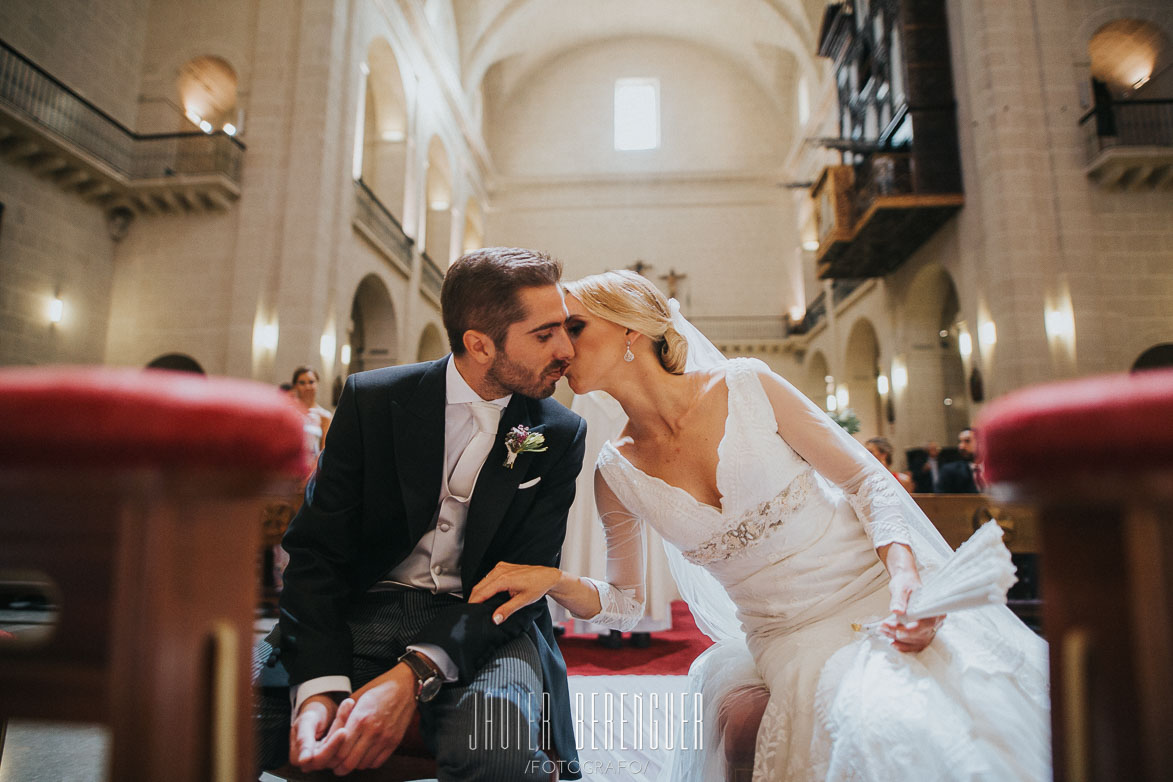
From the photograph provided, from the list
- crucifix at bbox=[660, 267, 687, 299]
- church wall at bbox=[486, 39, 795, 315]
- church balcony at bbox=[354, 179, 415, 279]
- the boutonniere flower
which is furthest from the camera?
church wall at bbox=[486, 39, 795, 315]

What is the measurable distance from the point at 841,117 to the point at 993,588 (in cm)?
1475

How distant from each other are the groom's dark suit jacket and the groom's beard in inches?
3.7

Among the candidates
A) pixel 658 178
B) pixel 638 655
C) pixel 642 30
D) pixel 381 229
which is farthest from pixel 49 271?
pixel 642 30

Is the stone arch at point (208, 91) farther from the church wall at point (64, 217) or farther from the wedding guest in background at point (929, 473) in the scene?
the wedding guest in background at point (929, 473)

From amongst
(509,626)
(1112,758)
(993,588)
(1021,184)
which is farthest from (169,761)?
(1021,184)

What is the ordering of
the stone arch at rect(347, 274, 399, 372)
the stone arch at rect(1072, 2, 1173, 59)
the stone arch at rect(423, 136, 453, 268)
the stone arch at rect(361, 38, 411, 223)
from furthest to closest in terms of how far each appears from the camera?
the stone arch at rect(423, 136, 453, 268), the stone arch at rect(361, 38, 411, 223), the stone arch at rect(347, 274, 399, 372), the stone arch at rect(1072, 2, 1173, 59)

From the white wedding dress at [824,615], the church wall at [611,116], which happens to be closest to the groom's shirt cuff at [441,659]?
the white wedding dress at [824,615]

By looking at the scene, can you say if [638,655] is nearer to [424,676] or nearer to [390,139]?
[424,676]

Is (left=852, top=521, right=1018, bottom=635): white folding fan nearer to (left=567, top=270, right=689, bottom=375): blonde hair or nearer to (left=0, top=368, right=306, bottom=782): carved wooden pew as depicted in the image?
(left=567, top=270, right=689, bottom=375): blonde hair

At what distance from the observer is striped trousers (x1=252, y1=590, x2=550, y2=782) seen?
1.42m

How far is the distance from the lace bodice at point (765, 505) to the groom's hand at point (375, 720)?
2.10 ft

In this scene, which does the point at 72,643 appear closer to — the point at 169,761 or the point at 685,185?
the point at 169,761

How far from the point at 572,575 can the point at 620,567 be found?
0.86 feet

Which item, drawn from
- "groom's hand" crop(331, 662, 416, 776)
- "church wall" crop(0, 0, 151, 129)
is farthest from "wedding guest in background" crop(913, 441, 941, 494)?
"church wall" crop(0, 0, 151, 129)
